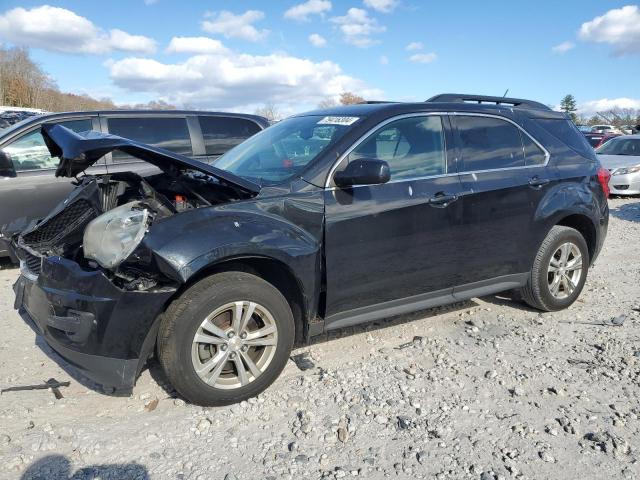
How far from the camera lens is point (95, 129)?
6453 millimetres

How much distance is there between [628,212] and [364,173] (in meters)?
9.13

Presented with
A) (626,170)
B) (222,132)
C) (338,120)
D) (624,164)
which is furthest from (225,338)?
Result: (624,164)

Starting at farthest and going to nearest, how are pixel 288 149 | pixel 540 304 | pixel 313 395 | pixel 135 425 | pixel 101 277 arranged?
pixel 540 304
pixel 288 149
pixel 313 395
pixel 135 425
pixel 101 277

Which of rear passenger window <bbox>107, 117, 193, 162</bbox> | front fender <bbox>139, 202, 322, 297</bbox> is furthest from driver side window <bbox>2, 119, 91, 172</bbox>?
front fender <bbox>139, 202, 322, 297</bbox>

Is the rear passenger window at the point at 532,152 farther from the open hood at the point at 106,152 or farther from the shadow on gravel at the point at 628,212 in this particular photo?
the shadow on gravel at the point at 628,212

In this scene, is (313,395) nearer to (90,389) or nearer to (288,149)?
(90,389)

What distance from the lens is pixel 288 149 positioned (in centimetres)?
390

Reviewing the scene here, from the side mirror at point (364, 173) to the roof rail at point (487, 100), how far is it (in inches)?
60.3

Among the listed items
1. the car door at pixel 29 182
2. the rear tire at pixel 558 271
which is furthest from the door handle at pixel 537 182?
the car door at pixel 29 182

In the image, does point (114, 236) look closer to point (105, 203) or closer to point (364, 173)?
point (105, 203)

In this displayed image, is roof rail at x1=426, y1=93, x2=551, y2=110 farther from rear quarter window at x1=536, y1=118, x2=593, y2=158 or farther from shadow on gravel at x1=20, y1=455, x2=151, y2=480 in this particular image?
shadow on gravel at x1=20, y1=455, x2=151, y2=480

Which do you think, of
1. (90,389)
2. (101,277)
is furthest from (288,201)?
(90,389)

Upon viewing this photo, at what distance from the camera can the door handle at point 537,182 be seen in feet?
14.1

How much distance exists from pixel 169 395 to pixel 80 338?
0.74 m
